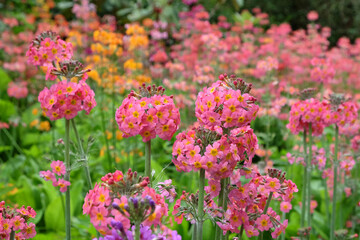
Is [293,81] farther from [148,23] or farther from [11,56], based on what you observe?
[11,56]

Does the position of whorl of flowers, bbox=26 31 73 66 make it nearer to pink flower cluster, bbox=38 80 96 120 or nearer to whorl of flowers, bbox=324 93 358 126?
pink flower cluster, bbox=38 80 96 120

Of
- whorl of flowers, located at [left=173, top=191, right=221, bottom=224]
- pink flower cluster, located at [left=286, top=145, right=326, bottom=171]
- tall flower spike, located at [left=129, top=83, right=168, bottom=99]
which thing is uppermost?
tall flower spike, located at [left=129, top=83, right=168, bottom=99]

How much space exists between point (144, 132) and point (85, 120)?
3.87 meters

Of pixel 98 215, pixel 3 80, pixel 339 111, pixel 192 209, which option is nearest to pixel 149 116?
pixel 192 209

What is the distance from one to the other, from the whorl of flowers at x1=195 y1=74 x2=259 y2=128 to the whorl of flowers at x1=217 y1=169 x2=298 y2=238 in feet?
0.80

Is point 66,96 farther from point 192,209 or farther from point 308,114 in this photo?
point 308,114

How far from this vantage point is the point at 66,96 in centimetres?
198

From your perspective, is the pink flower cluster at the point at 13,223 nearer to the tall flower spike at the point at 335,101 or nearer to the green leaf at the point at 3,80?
the tall flower spike at the point at 335,101

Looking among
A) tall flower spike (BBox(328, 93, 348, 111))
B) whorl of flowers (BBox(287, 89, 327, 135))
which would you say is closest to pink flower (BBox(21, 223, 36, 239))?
whorl of flowers (BBox(287, 89, 327, 135))

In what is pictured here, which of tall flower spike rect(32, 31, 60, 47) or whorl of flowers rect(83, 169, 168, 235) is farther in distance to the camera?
tall flower spike rect(32, 31, 60, 47)

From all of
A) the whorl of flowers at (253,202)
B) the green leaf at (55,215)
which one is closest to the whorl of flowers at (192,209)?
the whorl of flowers at (253,202)

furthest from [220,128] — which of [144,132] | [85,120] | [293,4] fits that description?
[293,4]

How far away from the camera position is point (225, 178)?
5.58ft

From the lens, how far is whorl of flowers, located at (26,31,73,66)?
2.20 metres
